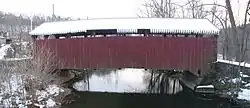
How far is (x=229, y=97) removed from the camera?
552 inches

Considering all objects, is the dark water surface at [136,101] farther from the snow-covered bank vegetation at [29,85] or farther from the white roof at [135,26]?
the white roof at [135,26]

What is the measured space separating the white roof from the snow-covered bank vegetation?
2.17 metres

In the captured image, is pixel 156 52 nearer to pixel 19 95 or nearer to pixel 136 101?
pixel 136 101

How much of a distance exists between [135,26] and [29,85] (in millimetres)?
5143

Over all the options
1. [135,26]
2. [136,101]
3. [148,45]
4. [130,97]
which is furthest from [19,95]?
[148,45]

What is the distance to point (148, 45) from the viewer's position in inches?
623

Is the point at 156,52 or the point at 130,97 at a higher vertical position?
the point at 156,52

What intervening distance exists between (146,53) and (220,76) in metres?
3.16

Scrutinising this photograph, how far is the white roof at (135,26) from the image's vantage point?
A: 50.8ft

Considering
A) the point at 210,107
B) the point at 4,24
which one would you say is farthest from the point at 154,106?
the point at 4,24

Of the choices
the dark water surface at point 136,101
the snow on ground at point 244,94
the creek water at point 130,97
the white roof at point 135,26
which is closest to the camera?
the dark water surface at point 136,101

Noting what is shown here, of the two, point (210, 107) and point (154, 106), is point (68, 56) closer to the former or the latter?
point (154, 106)

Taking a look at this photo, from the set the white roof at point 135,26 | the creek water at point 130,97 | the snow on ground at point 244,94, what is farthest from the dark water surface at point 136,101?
the white roof at point 135,26

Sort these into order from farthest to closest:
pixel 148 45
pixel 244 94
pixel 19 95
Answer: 1. pixel 148 45
2. pixel 244 94
3. pixel 19 95
